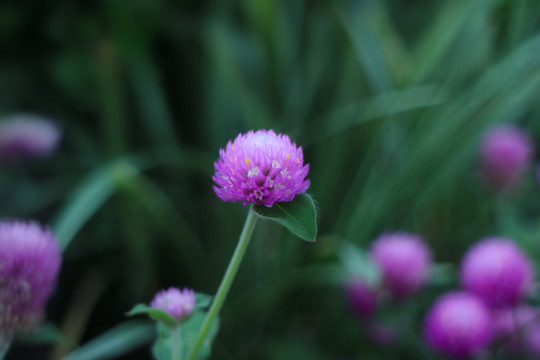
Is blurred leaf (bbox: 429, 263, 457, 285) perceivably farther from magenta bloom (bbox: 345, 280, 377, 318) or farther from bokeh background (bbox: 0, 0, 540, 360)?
magenta bloom (bbox: 345, 280, 377, 318)

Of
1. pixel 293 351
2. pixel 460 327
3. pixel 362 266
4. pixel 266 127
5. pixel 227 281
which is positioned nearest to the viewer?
pixel 227 281

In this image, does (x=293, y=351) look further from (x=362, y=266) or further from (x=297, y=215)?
(x=297, y=215)

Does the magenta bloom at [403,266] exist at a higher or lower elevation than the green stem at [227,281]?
higher

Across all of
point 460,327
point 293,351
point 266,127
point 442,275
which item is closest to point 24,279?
point 460,327

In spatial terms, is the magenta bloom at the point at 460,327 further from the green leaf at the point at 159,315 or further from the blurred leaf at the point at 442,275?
the green leaf at the point at 159,315

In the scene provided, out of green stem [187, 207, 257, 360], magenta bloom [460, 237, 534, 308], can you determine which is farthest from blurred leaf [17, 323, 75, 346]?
magenta bloom [460, 237, 534, 308]

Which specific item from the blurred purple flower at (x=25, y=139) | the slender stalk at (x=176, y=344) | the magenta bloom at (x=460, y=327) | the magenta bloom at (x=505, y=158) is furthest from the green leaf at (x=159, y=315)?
the magenta bloom at (x=505, y=158)
